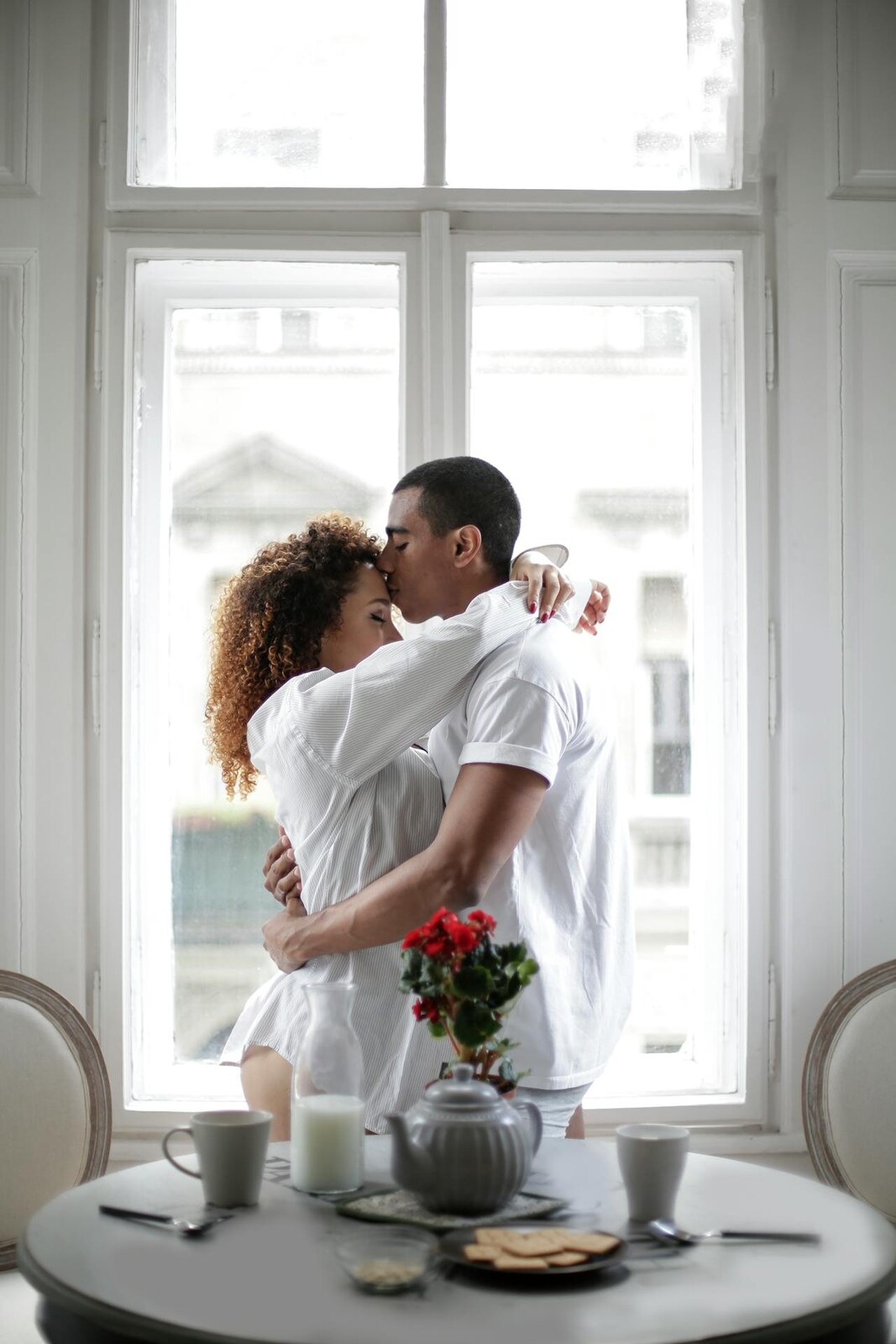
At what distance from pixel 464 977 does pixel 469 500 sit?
92cm

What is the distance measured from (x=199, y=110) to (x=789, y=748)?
1623 millimetres

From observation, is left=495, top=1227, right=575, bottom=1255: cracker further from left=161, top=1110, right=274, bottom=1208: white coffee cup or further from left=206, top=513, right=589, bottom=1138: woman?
left=206, top=513, right=589, bottom=1138: woman

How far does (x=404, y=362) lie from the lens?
7.59 ft

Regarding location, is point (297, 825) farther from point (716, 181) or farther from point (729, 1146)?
point (716, 181)

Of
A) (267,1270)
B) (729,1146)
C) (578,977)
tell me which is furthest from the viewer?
(729,1146)

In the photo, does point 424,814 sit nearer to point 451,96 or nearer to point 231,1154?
point 231,1154

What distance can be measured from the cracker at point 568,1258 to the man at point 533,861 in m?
0.50

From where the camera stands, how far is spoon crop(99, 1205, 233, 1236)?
1093 mm

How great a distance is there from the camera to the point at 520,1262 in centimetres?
98

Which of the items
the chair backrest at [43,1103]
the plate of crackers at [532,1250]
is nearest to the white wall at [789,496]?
the chair backrest at [43,1103]

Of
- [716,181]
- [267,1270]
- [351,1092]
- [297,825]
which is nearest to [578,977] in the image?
[297,825]

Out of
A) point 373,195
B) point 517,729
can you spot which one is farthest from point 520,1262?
point 373,195

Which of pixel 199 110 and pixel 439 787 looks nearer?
pixel 439 787

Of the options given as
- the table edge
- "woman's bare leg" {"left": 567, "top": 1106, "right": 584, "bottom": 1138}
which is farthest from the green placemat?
"woman's bare leg" {"left": 567, "top": 1106, "right": 584, "bottom": 1138}
